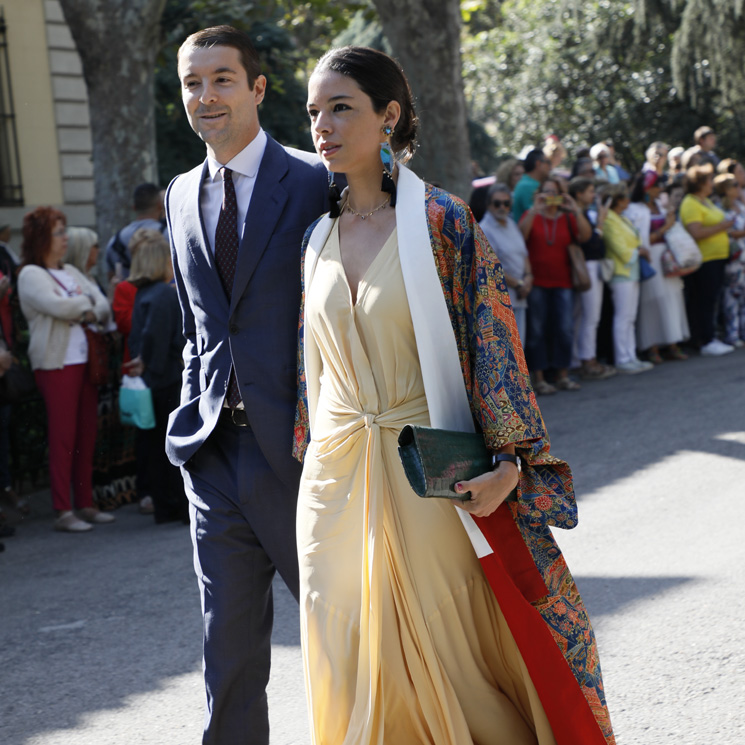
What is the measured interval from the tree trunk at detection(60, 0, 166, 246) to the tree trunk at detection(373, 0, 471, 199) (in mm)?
2374

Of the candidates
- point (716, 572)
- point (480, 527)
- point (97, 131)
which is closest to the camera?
point (480, 527)

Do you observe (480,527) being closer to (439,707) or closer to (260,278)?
(439,707)

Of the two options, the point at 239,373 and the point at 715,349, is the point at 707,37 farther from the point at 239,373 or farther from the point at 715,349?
the point at 239,373

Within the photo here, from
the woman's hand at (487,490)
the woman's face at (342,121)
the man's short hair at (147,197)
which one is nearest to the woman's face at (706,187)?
the man's short hair at (147,197)

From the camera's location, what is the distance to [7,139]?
1550 cm

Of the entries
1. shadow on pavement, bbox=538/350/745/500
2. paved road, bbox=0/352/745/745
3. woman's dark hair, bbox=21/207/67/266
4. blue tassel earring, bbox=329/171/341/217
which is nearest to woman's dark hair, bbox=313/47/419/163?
blue tassel earring, bbox=329/171/341/217

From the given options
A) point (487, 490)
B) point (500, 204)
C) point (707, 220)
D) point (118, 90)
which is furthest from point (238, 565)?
point (707, 220)

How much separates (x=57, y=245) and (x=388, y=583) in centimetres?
510

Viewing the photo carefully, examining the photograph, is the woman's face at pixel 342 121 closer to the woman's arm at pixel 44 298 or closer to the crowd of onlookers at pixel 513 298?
the crowd of onlookers at pixel 513 298

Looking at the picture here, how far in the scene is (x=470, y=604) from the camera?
2.85 metres

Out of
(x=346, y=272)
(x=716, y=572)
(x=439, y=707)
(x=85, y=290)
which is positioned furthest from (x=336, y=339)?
(x=85, y=290)

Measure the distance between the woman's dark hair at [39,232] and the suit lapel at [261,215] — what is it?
14.3ft

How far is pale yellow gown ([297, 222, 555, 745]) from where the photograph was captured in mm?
2797

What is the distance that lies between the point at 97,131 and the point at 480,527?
29.1 feet
